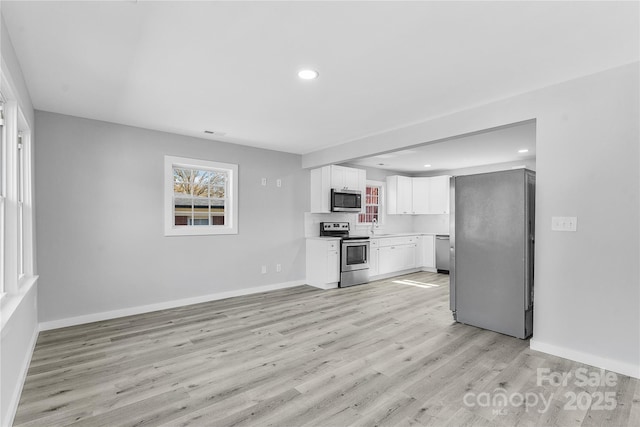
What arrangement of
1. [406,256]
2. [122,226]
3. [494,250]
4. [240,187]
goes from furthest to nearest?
[406,256] < [240,187] < [122,226] < [494,250]

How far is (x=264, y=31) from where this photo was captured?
2.10m

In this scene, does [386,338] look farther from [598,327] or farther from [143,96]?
[143,96]

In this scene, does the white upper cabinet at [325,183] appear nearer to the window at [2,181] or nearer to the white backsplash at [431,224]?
the white backsplash at [431,224]

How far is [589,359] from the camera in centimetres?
272

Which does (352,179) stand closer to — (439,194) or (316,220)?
(316,220)

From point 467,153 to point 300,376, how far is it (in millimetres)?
4807

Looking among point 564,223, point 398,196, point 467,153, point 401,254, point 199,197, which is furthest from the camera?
point 398,196

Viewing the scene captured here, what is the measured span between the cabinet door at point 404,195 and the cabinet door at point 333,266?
264cm

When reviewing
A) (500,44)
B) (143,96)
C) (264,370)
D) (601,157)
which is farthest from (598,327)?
(143,96)

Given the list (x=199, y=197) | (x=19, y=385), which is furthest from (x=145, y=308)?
(x=19, y=385)

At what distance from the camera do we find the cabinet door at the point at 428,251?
738 cm

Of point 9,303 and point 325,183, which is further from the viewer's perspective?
point 325,183

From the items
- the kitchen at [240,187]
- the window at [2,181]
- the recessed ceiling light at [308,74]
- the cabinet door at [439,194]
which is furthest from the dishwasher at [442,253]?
the window at [2,181]

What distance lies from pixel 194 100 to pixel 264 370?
2634mm
